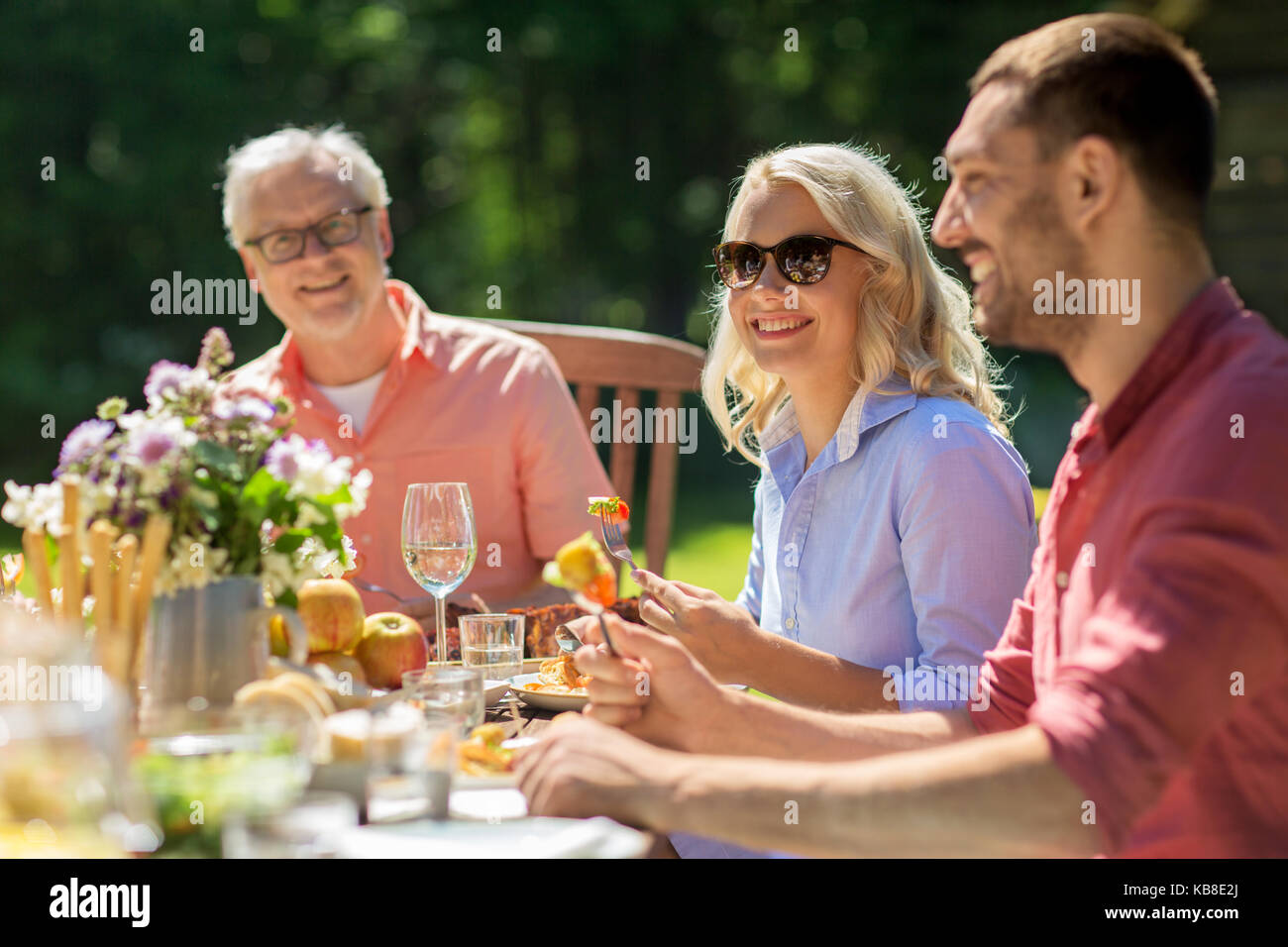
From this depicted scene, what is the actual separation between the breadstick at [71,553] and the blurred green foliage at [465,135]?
36.3 feet

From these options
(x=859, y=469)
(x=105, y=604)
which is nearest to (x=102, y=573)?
(x=105, y=604)

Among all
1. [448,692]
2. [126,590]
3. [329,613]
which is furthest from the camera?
[329,613]

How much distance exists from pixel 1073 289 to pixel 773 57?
14138 mm

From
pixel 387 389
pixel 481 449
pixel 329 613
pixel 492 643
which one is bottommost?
pixel 492 643

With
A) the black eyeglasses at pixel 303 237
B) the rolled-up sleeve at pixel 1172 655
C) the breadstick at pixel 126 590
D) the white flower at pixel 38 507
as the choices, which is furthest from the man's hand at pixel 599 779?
the black eyeglasses at pixel 303 237

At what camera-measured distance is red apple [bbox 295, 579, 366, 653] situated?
231 cm

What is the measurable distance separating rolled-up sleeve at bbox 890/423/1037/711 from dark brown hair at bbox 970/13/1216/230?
93 centimetres

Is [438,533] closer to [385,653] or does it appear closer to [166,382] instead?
[385,653]

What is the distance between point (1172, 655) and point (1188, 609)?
0.18 feet

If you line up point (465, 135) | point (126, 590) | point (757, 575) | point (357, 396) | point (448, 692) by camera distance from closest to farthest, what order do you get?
point (126, 590), point (448, 692), point (757, 575), point (357, 396), point (465, 135)

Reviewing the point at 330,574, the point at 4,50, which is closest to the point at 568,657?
the point at 330,574

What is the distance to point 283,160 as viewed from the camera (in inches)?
173

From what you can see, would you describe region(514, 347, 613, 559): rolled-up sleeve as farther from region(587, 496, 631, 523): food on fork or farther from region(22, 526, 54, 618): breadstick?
region(22, 526, 54, 618): breadstick
